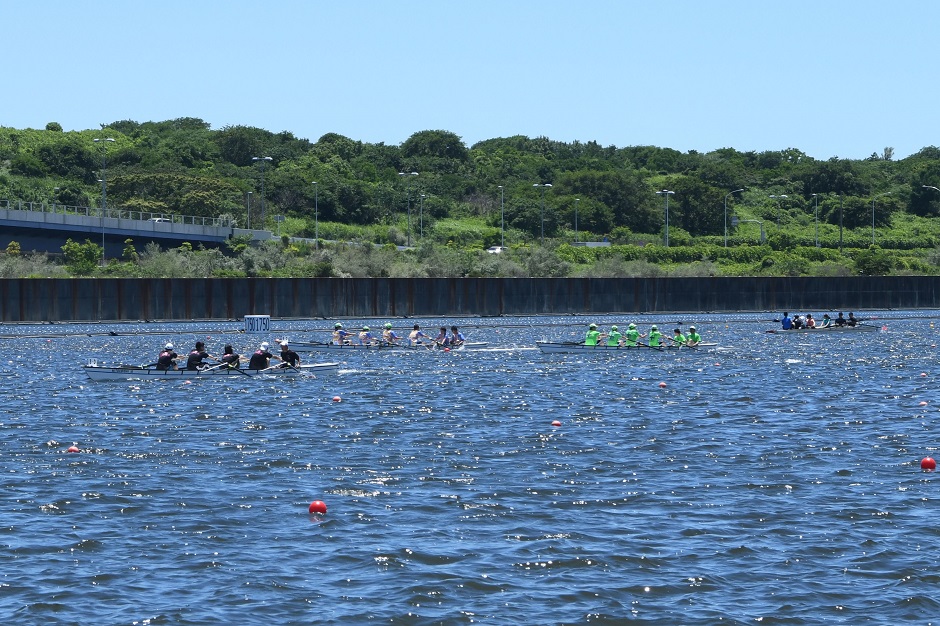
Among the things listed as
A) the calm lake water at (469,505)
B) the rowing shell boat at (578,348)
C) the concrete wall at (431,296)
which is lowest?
the calm lake water at (469,505)

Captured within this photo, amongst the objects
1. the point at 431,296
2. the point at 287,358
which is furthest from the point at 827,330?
the point at 287,358

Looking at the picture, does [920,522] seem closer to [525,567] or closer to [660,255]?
[525,567]

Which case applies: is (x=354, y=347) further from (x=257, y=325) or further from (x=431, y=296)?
(x=431, y=296)

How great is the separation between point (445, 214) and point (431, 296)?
79094 mm

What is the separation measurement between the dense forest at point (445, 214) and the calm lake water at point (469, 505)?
6438 centimetres

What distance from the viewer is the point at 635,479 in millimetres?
24469

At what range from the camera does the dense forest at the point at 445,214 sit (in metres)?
109

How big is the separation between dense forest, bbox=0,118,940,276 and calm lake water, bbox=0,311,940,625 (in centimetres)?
6438

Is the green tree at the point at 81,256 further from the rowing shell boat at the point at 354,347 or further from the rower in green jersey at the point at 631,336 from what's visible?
the rower in green jersey at the point at 631,336

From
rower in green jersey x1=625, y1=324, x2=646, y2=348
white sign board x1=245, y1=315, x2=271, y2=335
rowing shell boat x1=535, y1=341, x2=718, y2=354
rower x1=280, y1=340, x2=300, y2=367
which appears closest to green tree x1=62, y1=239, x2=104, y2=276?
white sign board x1=245, y1=315, x2=271, y2=335

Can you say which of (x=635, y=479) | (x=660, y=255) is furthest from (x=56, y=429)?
(x=660, y=255)

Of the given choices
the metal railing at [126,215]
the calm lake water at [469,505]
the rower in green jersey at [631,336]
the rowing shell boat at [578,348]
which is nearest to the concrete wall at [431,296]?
the metal railing at [126,215]

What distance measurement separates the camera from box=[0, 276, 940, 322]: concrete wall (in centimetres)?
7850

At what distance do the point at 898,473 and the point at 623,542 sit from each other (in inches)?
334
